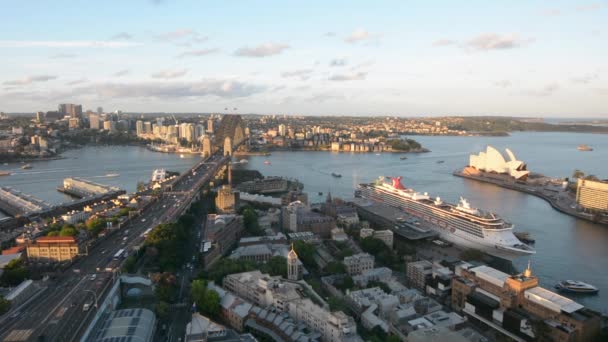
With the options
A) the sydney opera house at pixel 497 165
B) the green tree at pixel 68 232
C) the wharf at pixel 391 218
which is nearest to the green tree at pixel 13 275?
the green tree at pixel 68 232

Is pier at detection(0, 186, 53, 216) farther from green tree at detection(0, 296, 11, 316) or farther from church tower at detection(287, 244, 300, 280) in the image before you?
church tower at detection(287, 244, 300, 280)

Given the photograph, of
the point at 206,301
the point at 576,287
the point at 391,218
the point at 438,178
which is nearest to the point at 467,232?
the point at 391,218

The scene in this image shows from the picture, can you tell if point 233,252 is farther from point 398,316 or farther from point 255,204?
point 255,204

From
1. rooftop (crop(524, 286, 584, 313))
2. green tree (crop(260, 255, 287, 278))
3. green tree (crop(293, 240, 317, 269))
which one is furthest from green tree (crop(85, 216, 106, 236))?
rooftop (crop(524, 286, 584, 313))

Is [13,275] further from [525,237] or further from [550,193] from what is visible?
[550,193]

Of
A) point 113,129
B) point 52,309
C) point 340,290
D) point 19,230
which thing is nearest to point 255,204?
point 19,230

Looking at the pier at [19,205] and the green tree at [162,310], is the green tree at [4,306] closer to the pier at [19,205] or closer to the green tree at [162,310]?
the green tree at [162,310]
